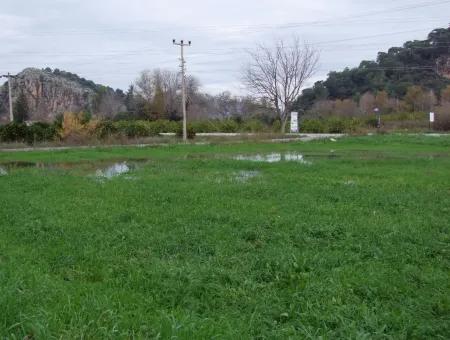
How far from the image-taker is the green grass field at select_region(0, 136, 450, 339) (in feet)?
13.7

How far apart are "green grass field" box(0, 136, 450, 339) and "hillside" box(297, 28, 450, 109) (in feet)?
218

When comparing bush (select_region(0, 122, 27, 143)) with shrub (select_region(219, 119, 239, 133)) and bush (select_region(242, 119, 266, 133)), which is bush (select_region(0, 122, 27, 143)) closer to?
shrub (select_region(219, 119, 239, 133))

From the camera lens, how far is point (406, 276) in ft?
18.4

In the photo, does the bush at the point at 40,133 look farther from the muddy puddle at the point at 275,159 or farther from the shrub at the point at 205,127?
the shrub at the point at 205,127

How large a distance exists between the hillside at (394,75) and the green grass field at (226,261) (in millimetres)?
66453

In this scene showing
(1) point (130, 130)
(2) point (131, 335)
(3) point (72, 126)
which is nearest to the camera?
(2) point (131, 335)

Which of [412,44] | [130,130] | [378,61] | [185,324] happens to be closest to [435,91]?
[412,44]

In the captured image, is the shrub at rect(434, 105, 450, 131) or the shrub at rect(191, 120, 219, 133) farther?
the shrub at rect(191, 120, 219, 133)

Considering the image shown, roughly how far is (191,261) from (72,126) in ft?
108

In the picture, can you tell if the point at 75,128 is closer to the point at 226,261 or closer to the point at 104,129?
the point at 104,129

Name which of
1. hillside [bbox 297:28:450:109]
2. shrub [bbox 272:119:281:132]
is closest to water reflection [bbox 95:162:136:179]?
shrub [bbox 272:119:281:132]

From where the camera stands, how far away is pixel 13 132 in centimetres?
3631

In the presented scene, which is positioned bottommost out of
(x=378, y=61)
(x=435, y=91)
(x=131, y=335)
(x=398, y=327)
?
(x=398, y=327)

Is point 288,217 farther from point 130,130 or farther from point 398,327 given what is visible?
point 130,130
